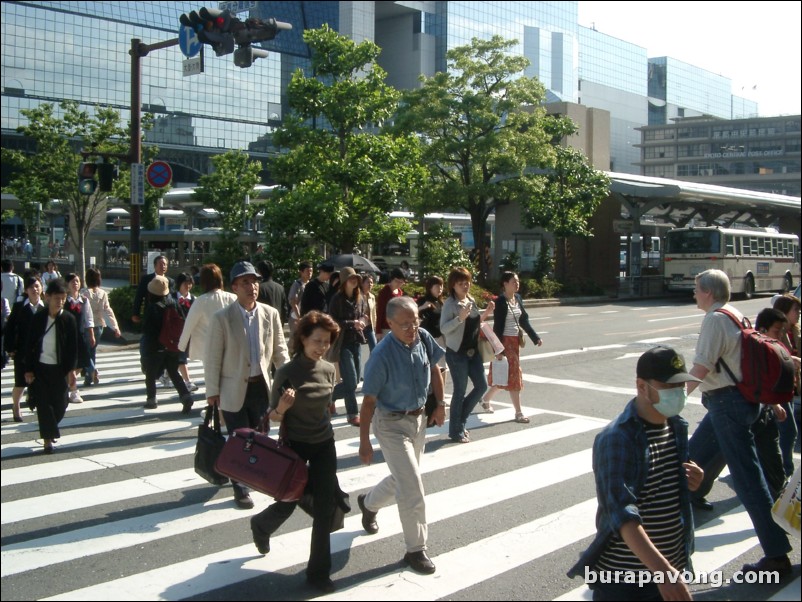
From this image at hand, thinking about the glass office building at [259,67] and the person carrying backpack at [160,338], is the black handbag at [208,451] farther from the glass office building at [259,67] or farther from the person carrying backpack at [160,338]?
the glass office building at [259,67]

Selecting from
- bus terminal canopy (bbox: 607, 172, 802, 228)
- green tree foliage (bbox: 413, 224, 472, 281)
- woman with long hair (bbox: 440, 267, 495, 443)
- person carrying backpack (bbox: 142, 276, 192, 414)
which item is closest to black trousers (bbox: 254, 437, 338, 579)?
woman with long hair (bbox: 440, 267, 495, 443)

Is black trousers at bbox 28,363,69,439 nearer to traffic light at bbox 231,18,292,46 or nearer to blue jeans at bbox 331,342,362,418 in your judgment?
blue jeans at bbox 331,342,362,418

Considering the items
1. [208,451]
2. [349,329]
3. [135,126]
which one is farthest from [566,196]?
[208,451]

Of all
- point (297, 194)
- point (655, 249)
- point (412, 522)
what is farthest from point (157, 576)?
point (655, 249)

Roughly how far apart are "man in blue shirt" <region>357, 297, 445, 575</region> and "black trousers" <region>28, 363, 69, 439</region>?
4.13 metres

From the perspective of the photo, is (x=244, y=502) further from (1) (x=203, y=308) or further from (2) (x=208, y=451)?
(1) (x=203, y=308)

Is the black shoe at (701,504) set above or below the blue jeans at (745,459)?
below

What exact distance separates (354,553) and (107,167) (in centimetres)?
1281

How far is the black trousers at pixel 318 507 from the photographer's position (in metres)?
4.99

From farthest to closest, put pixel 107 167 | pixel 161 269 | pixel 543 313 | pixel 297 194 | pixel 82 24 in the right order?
pixel 82 24, pixel 543 313, pixel 297 194, pixel 107 167, pixel 161 269

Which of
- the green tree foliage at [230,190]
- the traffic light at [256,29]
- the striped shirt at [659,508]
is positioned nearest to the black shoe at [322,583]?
the striped shirt at [659,508]

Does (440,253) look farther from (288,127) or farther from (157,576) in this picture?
(157,576)

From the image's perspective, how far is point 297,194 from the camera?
22.9 metres

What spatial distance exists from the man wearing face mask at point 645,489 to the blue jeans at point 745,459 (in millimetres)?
1481
